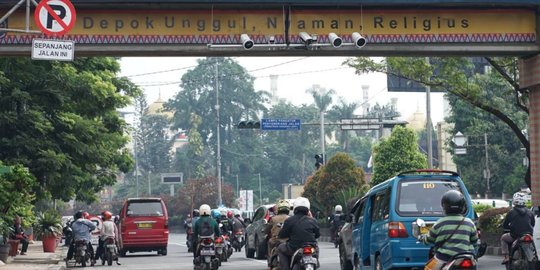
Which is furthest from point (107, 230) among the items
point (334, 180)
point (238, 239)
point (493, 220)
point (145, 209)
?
point (334, 180)

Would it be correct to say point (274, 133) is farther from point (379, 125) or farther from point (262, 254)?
point (262, 254)

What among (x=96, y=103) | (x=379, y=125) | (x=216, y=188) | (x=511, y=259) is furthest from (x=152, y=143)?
(x=511, y=259)

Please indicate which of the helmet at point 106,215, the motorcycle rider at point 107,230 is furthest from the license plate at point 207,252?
the helmet at point 106,215

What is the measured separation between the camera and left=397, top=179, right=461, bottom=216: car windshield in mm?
18922

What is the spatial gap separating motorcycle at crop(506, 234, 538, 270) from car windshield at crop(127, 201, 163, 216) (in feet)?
67.9

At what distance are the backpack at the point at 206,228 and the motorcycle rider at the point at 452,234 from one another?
43.2ft

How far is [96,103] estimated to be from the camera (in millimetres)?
41844

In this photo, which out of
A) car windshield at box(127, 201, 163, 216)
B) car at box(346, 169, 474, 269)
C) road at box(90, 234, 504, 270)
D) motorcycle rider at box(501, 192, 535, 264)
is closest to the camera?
car at box(346, 169, 474, 269)

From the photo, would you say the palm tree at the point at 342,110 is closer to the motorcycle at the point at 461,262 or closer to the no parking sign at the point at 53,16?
the no parking sign at the point at 53,16

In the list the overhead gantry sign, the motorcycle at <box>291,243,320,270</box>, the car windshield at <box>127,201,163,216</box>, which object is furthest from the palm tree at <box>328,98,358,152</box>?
the motorcycle at <box>291,243,320,270</box>

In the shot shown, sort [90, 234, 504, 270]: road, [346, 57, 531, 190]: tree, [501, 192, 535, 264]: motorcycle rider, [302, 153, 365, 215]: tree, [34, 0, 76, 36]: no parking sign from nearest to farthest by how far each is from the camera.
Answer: [501, 192, 535, 264]: motorcycle rider, [34, 0, 76, 36]: no parking sign, [90, 234, 504, 270]: road, [346, 57, 531, 190]: tree, [302, 153, 365, 215]: tree

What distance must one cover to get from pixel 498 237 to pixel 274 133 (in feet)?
293

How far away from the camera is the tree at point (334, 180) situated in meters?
58.0

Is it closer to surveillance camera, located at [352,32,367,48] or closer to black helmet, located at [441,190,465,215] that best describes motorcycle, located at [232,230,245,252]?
surveillance camera, located at [352,32,367,48]
